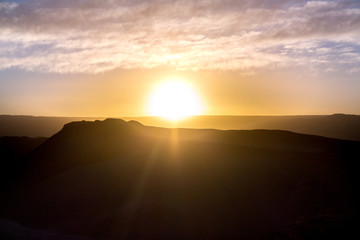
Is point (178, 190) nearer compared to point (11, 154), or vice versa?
point (178, 190)

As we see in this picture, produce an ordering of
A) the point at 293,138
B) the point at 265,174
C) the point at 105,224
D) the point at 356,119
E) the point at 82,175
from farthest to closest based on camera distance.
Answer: the point at 356,119
the point at 293,138
the point at 82,175
the point at 265,174
the point at 105,224

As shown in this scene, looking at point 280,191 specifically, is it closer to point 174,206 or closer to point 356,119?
point 174,206

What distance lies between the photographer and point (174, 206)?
57.9ft

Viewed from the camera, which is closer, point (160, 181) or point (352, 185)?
point (352, 185)

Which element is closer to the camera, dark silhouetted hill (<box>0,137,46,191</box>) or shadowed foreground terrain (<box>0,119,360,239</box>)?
shadowed foreground terrain (<box>0,119,360,239</box>)

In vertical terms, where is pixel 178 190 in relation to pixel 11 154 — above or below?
below

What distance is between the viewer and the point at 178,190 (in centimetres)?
1925

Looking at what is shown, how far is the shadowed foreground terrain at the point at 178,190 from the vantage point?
1559 centimetres

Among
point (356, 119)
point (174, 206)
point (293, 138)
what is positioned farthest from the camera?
point (356, 119)

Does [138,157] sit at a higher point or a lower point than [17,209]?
higher

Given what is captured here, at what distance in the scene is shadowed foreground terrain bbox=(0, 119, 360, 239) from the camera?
15.6 metres

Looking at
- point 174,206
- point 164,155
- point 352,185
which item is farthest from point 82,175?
point 352,185

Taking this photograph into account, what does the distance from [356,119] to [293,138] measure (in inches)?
4413

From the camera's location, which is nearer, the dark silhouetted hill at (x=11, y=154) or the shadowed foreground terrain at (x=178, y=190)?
the shadowed foreground terrain at (x=178, y=190)
